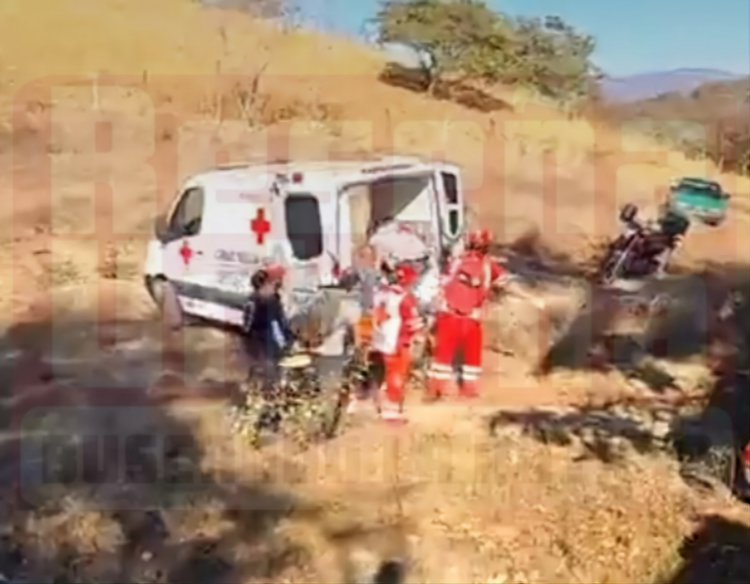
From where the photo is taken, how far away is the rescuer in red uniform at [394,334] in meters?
9.55

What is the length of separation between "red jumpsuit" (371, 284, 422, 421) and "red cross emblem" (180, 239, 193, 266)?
2.33m

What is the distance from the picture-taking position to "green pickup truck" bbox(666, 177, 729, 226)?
68.1 ft

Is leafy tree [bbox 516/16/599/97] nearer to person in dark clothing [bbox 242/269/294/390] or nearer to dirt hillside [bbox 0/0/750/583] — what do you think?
dirt hillside [bbox 0/0/750/583]

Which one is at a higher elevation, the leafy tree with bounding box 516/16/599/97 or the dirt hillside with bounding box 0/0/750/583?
the leafy tree with bounding box 516/16/599/97

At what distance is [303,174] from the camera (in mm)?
10508

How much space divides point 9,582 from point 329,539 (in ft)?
6.29

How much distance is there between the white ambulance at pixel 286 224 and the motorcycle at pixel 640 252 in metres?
3.70

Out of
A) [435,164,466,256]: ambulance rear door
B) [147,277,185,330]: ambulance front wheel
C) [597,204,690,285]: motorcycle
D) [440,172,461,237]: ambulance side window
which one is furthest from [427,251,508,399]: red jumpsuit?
[597,204,690,285]: motorcycle

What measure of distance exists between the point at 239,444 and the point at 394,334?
160 cm

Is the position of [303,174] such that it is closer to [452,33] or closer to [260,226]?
[260,226]

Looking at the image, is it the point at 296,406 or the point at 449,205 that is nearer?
the point at 296,406

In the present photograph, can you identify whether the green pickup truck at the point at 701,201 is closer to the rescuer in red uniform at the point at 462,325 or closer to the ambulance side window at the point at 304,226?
the rescuer in red uniform at the point at 462,325

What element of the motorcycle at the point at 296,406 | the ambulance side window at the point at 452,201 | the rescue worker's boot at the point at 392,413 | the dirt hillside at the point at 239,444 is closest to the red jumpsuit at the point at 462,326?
the dirt hillside at the point at 239,444

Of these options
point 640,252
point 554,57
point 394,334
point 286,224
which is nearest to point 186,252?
point 286,224
